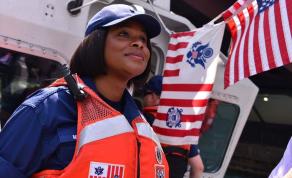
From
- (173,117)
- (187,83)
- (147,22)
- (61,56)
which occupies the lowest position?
(173,117)

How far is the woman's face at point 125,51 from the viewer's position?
4.88 feet

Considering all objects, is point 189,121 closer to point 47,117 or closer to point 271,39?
point 271,39

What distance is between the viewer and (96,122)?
1389mm

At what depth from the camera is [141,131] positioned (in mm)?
1538

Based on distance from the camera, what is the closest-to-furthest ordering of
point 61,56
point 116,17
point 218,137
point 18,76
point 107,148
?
point 107,148, point 116,17, point 18,76, point 61,56, point 218,137

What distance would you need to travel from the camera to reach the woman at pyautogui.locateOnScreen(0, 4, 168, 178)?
1.28 metres

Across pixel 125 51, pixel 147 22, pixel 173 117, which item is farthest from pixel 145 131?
pixel 173 117

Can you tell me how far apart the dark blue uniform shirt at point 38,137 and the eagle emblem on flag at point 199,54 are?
6.44 ft

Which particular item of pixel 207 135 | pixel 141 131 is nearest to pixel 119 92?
pixel 141 131

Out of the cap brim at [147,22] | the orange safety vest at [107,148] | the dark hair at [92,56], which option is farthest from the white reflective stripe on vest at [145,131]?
the cap brim at [147,22]

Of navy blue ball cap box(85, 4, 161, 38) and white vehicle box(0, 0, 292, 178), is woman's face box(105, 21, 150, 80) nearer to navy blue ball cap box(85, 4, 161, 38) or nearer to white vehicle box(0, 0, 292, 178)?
navy blue ball cap box(85, 4, 161, 38)

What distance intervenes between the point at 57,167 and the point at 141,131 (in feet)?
1.21

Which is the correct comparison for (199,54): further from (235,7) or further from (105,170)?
(105,170)

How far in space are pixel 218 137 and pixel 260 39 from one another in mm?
Answer: 1235
